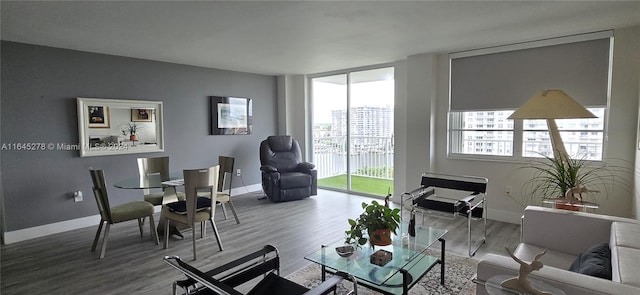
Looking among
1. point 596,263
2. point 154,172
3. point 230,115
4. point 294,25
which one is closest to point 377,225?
point 596,263

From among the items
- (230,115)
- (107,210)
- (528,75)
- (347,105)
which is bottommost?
(107,210)

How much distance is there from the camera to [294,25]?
122 inches

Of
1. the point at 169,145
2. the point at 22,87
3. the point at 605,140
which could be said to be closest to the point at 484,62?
the point at 605,140

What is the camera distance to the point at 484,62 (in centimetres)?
411

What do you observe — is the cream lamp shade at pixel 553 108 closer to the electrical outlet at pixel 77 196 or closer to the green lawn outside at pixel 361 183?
the green lawn outside at pixel 361 183

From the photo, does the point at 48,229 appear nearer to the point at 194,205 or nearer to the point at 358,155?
the point at 194,205

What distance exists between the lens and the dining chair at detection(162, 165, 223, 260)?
122 inches

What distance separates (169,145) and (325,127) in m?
2.76

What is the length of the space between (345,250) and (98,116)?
371 centimetres

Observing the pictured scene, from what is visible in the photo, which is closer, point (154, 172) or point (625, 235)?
point (625, 235)

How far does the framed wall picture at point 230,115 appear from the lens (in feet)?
17.9

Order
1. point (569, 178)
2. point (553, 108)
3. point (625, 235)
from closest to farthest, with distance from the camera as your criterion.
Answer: point (625, 235)
point (553, 108)
point (569, 178)

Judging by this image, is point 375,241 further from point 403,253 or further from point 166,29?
point 166,29

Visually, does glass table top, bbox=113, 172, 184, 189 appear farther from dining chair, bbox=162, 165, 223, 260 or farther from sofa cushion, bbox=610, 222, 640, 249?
sofa cushion, bbox=610, 222, 640, 249
